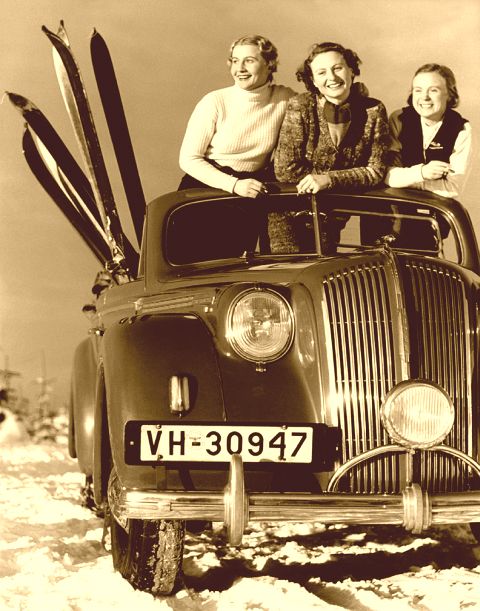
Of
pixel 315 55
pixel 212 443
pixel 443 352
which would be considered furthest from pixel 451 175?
pixel 212 443

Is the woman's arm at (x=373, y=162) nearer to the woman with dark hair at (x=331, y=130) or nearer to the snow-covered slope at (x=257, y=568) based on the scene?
the woman with dark hair at (x=331, y=130)

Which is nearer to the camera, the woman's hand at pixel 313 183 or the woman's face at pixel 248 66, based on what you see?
the woman's hand at pixel 313 183

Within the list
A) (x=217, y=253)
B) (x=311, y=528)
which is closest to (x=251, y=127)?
(x=217, y=253)

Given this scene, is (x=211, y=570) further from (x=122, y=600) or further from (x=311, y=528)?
(x=311, y=528)

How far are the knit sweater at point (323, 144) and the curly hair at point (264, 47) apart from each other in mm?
323

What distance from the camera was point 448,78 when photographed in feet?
15.2

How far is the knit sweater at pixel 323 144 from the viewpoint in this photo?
14.5 feet

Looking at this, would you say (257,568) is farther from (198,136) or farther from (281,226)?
(198,136)

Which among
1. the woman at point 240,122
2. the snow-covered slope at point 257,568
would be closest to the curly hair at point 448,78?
the woman at point 240,122

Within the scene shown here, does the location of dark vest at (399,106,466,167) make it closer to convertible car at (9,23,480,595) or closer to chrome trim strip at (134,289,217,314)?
convertible car at (9,23,480,595)

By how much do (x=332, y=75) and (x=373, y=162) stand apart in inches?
19.0

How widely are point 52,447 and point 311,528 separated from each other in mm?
5407

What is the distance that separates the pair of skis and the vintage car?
171 centimetres

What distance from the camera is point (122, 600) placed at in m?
3.07
